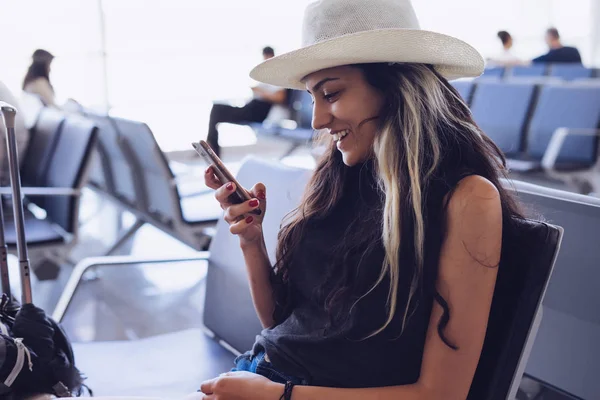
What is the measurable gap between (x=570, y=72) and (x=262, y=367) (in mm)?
6184

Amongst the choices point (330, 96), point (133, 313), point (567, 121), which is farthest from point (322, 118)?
point (567, 121)

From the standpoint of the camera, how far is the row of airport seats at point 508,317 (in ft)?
3.26

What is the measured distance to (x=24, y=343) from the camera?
114cm

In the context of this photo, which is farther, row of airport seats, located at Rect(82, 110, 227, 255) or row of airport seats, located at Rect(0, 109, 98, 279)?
row of airport seats, located at Rect(82, 110, 227, 255)

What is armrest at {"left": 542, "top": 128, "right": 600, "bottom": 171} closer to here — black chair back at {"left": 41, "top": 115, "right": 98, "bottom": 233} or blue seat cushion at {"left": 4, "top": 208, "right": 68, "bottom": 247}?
black chair back at {"left": 41, "top": 115, "right": 98, "bottom": 233}

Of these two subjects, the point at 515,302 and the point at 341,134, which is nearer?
the point at 515,302

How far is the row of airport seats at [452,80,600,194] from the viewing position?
3.89 metres

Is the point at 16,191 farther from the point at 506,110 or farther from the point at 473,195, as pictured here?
the point at 506,110

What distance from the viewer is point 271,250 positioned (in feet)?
5.14

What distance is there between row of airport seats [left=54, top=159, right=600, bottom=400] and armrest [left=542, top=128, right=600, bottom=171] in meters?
2.64

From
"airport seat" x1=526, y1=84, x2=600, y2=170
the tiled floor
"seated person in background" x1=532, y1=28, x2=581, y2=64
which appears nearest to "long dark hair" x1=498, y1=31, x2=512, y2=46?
"seated person in background" x1=532, y1=28, x2=581, y2=64

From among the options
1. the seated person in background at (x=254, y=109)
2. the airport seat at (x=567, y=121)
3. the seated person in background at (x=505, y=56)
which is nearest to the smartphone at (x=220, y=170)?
the airport seat at (x=567, y=121)

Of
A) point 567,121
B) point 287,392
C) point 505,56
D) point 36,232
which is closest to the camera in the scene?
point 287,392

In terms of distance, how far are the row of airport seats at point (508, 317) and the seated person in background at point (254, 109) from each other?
4.49 metres
